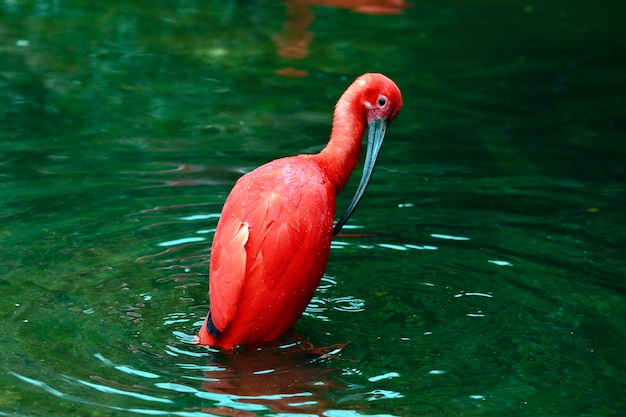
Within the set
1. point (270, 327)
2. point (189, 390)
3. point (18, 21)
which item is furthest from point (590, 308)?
point (18, 21)

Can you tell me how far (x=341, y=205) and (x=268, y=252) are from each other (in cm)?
238

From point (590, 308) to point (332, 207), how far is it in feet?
4.95

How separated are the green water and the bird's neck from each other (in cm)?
70

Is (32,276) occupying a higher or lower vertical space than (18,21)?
lower

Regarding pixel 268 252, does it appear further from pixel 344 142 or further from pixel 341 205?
pixel 341 205

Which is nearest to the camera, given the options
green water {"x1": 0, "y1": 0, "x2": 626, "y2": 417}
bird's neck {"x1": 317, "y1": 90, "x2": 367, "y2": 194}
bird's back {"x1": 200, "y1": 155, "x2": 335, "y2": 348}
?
green water {"x1": 0, "y1": 0, "x2": 626, "y2": 417}

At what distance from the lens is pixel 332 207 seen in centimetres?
506

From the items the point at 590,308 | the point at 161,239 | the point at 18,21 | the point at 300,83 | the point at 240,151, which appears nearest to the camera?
the point at 590,308

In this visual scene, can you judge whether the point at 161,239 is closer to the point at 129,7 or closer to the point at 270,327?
the point at 270,327

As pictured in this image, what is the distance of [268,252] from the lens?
4715 millimetres

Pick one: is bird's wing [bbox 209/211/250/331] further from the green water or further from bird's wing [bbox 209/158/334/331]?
the green water

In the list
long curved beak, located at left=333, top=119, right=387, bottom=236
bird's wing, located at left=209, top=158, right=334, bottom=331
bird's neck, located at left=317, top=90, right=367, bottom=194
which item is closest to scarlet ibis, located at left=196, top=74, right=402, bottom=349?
bird's wing, located at left=209, top=158, right=334, bottom=331

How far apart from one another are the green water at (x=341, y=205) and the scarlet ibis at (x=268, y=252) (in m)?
0.18

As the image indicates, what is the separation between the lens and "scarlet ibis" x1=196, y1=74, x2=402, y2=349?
4688 mm
